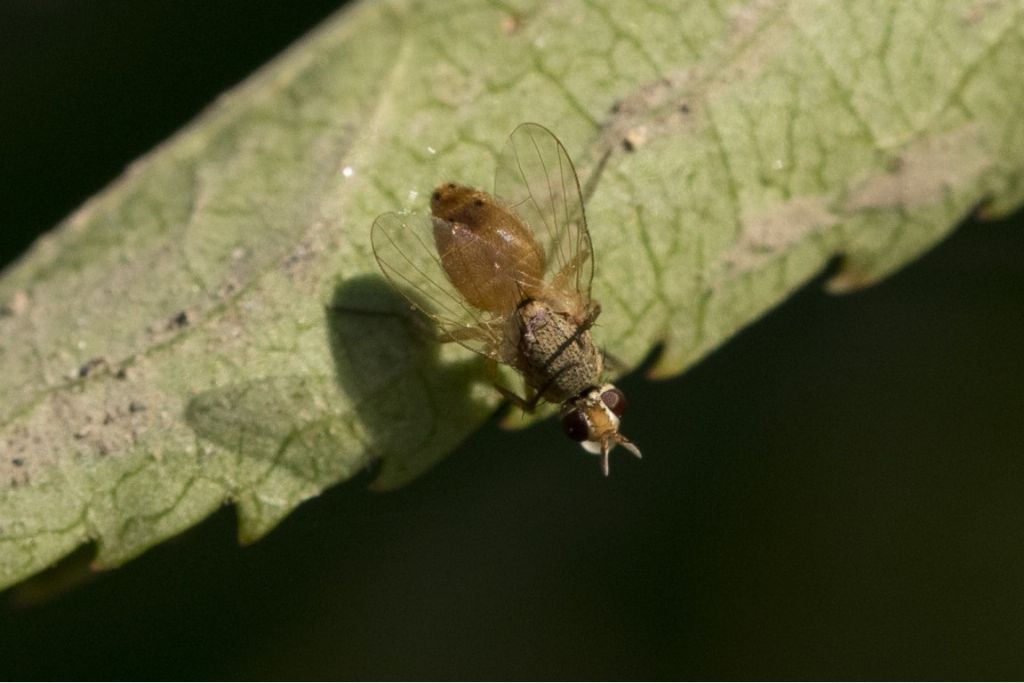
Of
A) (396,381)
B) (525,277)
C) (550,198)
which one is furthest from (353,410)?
(550,198)

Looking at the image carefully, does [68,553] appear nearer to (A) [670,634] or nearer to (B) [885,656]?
(A) [670,634]

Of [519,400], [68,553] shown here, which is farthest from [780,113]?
[68,553]

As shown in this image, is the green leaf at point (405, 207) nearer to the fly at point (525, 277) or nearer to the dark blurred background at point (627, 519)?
the fly at point (525, 277)

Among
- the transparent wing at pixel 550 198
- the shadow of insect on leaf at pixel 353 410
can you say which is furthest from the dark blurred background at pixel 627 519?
the transparent wing at pixel 550 198

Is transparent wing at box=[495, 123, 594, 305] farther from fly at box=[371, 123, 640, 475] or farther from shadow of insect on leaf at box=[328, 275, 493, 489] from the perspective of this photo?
shadow of insect on leaf at box=[328, 275, 493, 489]

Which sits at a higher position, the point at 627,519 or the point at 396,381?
the point at 396,381

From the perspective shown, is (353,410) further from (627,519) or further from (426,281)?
(627,519)
